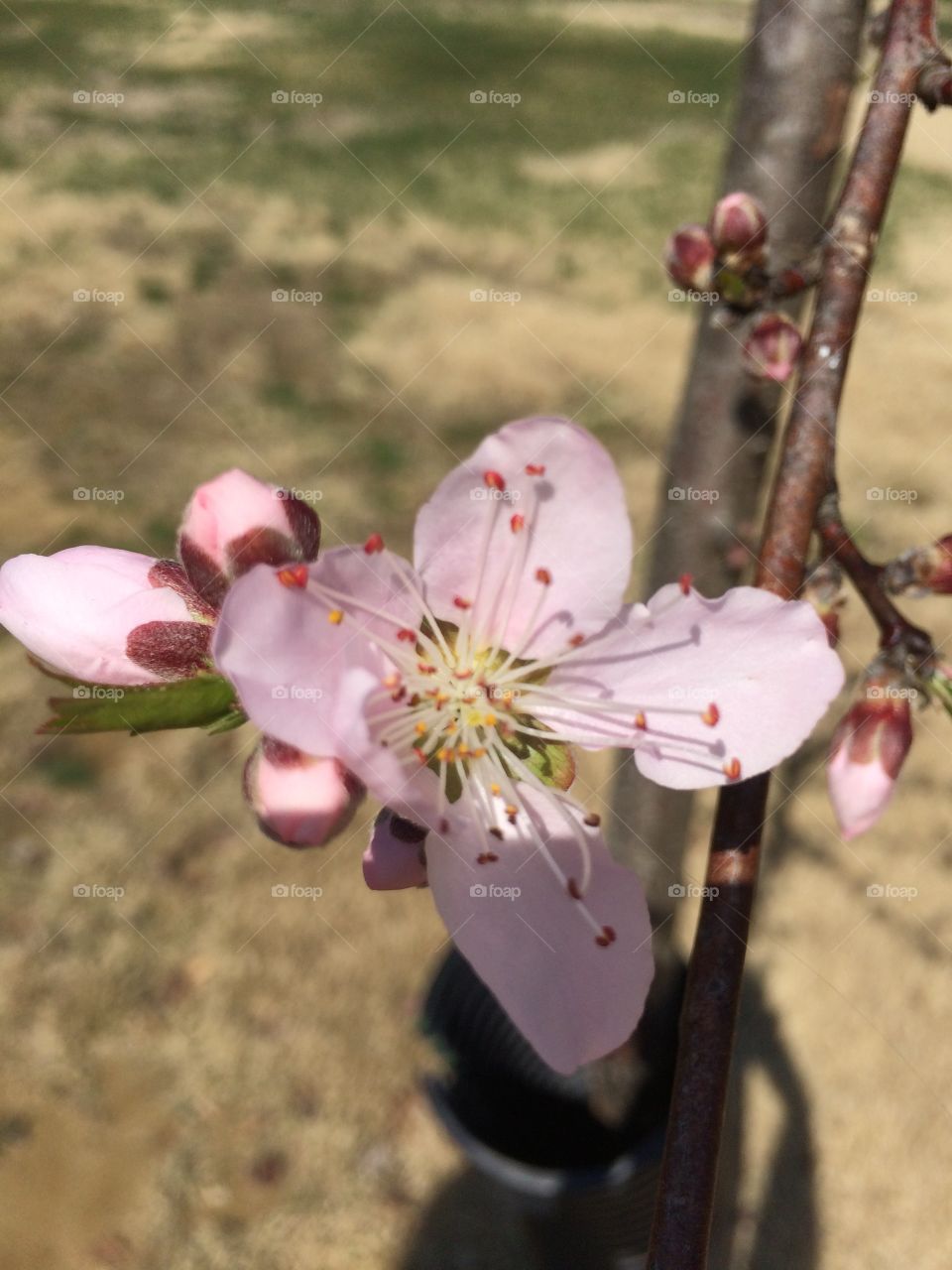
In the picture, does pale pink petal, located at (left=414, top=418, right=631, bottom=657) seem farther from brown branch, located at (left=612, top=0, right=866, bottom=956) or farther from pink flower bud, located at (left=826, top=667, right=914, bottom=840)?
brown branch, located at (left=612, top=0, right=866, bottom=956)

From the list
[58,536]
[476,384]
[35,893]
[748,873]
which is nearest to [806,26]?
[748,873]

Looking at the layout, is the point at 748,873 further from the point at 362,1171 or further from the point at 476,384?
the point at 476,384

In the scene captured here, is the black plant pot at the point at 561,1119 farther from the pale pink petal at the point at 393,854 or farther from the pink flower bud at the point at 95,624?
the pink flower bud at the point at 95,624

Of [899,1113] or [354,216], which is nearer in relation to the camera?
[899,1113]

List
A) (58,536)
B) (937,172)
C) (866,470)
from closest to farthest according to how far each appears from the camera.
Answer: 1. (58,536)
2. (866,470)
3. (937,172)

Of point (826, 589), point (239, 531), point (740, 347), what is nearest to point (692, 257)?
point (740, 347)

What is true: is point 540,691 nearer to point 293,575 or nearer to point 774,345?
point 293,575

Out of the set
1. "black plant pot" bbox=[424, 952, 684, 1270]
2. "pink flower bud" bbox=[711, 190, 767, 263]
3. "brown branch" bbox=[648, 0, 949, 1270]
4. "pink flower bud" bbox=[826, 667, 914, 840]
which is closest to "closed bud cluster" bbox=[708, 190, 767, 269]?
"pink flower bud" bbox=[711, 190, 767, 263]
